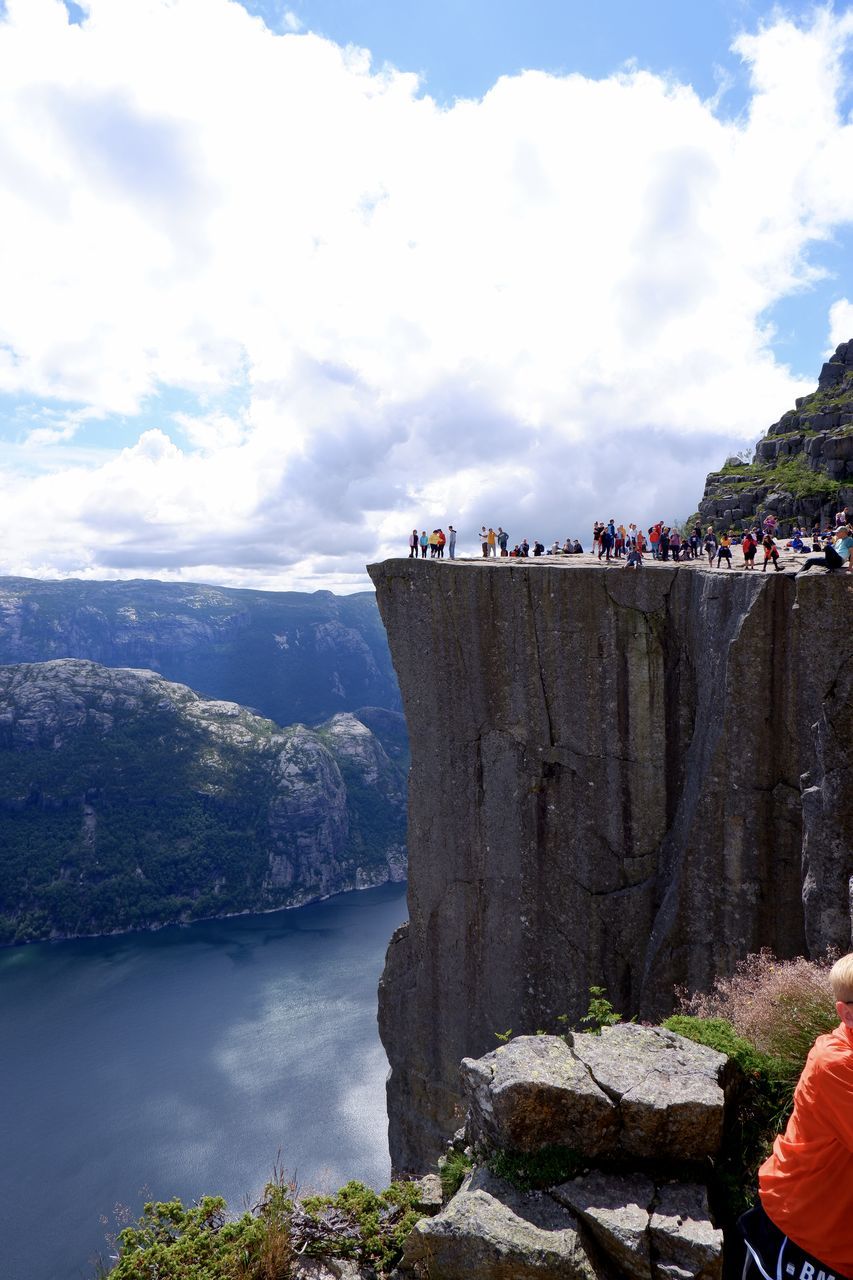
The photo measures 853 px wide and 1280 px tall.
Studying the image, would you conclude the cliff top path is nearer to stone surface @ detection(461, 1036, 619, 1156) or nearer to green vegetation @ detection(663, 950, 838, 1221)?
green vegetation @ detection(663, 950, 838, 1221)

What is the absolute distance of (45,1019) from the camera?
102688mm

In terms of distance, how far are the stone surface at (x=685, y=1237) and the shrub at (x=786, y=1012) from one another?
83.6 inches

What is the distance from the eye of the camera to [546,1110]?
8.15 m

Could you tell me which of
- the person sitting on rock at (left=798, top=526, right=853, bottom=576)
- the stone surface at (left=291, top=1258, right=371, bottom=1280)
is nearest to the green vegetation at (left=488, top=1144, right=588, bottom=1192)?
the stone surface at (left=291, top=1258, right=371, bottom=1280)

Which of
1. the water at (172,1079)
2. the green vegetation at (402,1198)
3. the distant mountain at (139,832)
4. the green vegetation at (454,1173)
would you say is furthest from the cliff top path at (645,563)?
the distant mountain at (139,832)

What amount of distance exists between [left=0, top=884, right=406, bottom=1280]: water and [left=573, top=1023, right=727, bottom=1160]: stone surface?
54961 millimetres

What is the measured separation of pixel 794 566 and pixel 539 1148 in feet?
43.6

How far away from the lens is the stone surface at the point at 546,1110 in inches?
317

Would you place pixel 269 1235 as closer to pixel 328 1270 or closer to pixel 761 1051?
pixel 328 1270

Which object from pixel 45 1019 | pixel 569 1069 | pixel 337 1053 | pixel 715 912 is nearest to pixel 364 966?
pixel 337 1053

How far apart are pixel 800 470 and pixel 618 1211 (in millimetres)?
38618

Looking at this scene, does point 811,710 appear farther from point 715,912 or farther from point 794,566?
point 715,912

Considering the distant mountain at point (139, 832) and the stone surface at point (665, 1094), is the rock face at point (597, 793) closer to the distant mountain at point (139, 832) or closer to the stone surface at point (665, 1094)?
the stone surface at point (665, 1094)

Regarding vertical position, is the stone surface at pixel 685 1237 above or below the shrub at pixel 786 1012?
below
